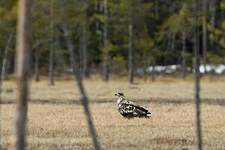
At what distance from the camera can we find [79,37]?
58.5 metres

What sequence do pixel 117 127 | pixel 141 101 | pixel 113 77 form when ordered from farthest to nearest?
1. pixel 113 77
2. pixel 141 101
3. pixel 117 127

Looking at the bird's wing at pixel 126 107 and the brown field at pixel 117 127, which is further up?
the bird's wing at pixel 126 107

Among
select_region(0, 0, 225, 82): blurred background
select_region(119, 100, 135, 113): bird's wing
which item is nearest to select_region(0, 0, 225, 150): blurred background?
select_region(0, 0, 225, 82): blurred background

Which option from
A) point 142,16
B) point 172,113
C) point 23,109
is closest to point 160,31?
point 142,16

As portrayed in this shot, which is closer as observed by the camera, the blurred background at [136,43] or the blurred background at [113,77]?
the blurred background at [113,77]

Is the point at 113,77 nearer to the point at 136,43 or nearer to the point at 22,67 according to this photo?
the point at 136,43

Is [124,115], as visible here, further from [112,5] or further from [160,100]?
[112,5]

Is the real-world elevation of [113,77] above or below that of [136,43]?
below

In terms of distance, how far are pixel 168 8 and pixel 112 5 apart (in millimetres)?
14700

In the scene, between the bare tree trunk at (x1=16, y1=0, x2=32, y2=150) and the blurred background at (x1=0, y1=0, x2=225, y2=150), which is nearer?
the bare tree trunk at (x1=16, y1=0, x2=32, y2=150)

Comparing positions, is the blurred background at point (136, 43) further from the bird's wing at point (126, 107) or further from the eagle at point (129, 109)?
the bird's wing at point (126, 107)

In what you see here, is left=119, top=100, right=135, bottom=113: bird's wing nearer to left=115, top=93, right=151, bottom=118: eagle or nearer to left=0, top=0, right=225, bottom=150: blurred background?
left=115, top=93, right=151, bottom=118: eagle

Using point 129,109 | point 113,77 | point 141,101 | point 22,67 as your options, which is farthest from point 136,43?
point 22,67

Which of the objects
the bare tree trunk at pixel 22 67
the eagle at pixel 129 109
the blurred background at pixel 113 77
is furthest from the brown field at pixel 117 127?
the bare tree trunk at pixel 22 67
